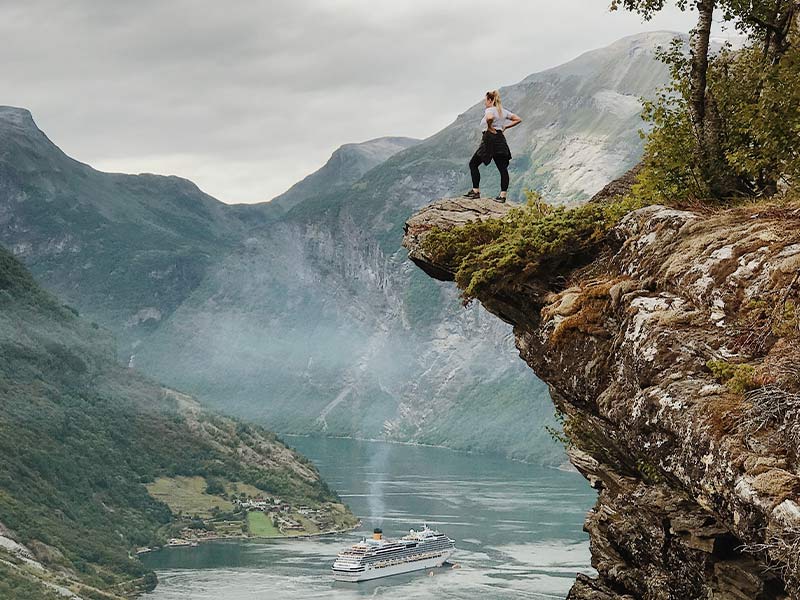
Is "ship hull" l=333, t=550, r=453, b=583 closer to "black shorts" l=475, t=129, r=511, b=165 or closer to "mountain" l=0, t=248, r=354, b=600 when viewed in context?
"mountain" l=0, t=248, r=354, b=600

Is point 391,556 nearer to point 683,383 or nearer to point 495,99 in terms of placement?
point 495,99

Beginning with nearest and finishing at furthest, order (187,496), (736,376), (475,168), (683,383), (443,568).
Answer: (736,376)
(683,383)
(475,168)
(443,568)
(187,496)

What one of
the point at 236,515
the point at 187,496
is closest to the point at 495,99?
the point at 236,515

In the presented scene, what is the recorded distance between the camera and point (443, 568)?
11000 centimetres

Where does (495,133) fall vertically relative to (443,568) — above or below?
above

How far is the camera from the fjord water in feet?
315

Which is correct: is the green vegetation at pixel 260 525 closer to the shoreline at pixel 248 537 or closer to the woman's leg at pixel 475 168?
the shoreline at pixel 248 537

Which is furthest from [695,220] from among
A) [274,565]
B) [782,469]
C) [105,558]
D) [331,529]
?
[331,529]

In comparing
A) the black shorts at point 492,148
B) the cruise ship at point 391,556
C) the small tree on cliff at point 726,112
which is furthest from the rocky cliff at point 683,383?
the cruise ship at point 391,556

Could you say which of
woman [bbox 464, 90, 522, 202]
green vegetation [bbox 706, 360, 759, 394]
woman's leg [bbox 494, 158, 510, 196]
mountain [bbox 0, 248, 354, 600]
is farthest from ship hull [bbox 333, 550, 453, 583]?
green vegetation [bbox 706, 360, 759, 394]

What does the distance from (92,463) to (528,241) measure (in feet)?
483

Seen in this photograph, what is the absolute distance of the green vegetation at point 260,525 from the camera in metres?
134

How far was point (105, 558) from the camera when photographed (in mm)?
113500

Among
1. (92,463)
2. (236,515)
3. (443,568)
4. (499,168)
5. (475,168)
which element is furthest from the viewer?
(92,463)
